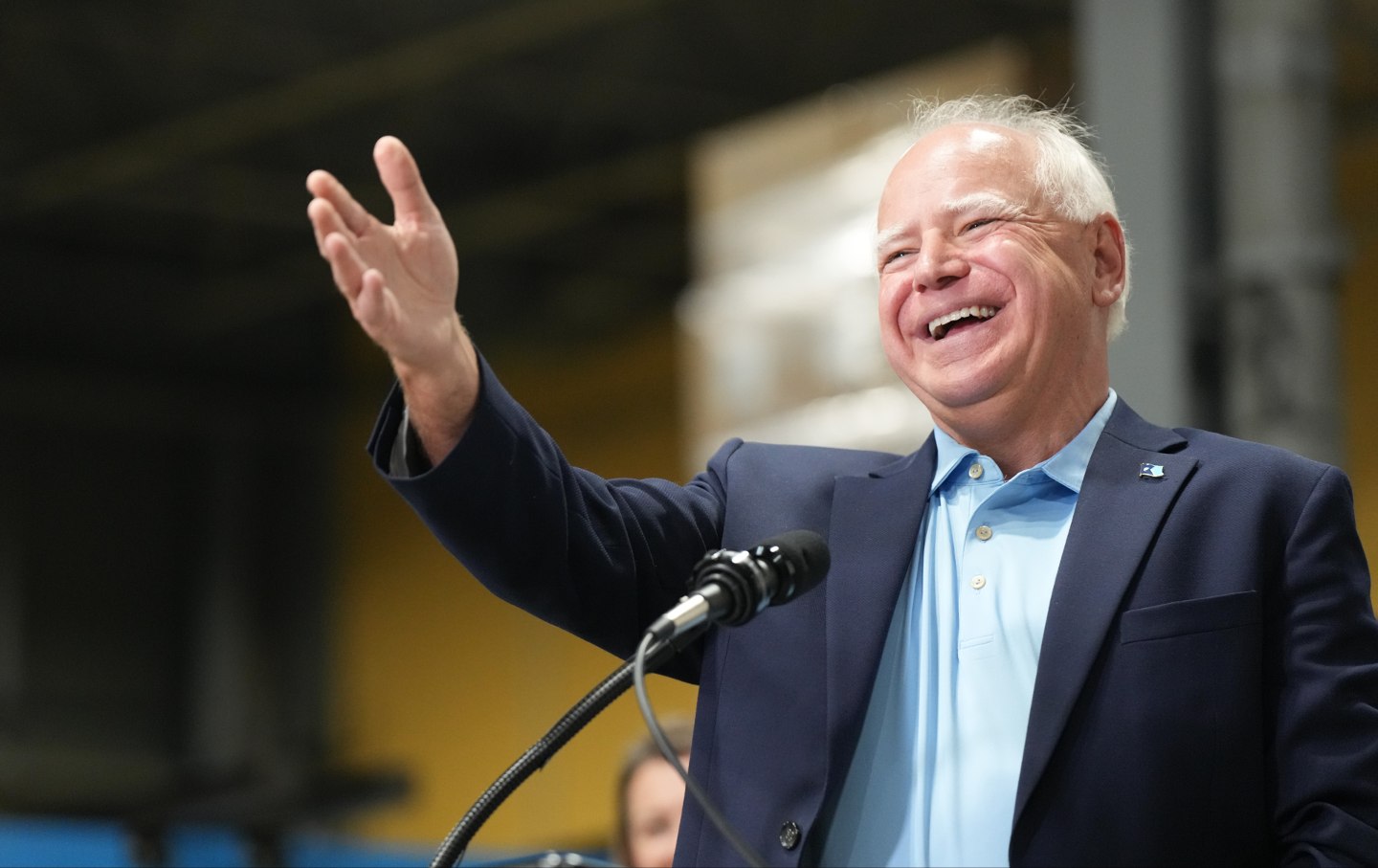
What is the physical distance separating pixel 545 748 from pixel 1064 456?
0.62 m

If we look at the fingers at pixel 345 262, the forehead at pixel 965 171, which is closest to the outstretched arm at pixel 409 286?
the fingers at pixel 345 262

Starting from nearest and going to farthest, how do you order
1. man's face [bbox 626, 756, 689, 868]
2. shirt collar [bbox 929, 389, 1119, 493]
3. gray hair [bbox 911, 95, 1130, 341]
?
shirt collar [bbox 929, 389, 1119, 493]
gray hair [bbox 911, 95, 1130, 341]
man's face [bbox 626, 756, 689, 868]

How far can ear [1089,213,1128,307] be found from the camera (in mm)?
1913

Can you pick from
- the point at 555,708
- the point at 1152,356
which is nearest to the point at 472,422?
the point at 1152,356

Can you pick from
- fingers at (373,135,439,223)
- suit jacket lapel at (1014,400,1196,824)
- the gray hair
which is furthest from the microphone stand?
the gray hair

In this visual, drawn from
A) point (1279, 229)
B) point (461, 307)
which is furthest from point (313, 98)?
point (1279, 229)

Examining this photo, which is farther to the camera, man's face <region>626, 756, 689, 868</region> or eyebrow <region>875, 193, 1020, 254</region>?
man's face <region>626, 756, 689, 868</region>

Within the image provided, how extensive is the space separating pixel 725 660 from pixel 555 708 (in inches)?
363

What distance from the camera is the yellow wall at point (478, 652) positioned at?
10688mm

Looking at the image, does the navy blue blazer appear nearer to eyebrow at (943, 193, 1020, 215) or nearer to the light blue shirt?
the light blue shirt

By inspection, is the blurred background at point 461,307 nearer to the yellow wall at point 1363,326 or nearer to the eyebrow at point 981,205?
the yellow wall at point 1363,326

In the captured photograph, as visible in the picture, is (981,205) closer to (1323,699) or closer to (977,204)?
(977,204)

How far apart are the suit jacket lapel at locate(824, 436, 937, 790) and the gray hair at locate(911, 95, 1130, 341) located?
291mm

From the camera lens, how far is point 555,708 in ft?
35.6
